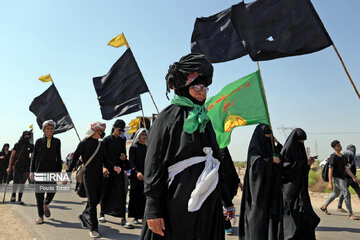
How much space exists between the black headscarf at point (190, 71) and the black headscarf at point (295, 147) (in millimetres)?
3934

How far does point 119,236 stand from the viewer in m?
6.05

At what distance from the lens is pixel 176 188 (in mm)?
2418

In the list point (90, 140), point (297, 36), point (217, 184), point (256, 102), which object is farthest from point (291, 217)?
point (90, 140)

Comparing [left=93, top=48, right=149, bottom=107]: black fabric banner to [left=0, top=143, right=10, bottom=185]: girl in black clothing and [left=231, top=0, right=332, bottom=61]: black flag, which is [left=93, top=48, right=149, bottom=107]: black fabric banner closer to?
[left=231, top=0, right=332, bottom=61]: black flag

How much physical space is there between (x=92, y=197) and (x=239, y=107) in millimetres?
3186

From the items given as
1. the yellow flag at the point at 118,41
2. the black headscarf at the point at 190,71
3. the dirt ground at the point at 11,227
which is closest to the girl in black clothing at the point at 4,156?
the dirt ground at the point at 11,227

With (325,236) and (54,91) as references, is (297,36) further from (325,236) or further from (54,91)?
(54,91)

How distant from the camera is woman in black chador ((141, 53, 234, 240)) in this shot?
2.37 metres

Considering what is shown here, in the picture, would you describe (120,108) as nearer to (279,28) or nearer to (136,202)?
(136,202)

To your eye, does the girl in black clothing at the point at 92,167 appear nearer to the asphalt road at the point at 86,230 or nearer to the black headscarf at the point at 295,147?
the asphalt road at the point at 86,230

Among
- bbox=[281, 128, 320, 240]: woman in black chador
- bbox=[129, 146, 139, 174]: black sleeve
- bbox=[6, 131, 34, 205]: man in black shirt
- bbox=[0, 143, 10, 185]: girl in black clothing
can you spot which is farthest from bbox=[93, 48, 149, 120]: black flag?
bbox=[0, 143, 10, 185]: girl in black clothing

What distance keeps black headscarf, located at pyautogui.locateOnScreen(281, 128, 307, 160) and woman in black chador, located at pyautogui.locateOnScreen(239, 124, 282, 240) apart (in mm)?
838

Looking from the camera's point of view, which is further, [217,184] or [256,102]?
[256,102]

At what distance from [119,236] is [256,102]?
11.3ft
